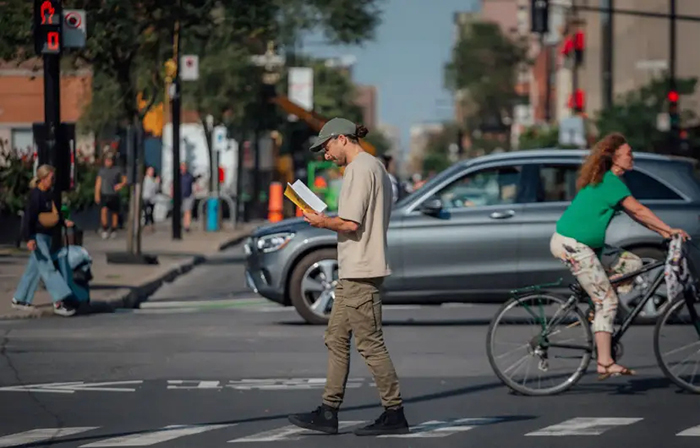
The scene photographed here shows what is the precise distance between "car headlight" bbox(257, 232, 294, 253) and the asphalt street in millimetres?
785

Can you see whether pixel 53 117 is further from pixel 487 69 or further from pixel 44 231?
pixel 487 69

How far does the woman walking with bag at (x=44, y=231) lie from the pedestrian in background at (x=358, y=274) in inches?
363

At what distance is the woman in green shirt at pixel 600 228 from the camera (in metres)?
11.9

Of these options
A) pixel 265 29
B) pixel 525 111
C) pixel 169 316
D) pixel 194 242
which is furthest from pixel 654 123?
pixel 525 111

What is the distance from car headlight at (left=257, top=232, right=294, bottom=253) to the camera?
17453 mm

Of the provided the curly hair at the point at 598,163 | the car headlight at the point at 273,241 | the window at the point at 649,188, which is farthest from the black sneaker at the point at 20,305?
the curly hair at the point at 598,163

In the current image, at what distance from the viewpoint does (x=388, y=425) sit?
996 cm

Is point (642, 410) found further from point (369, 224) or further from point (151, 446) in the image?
point (151, 446)

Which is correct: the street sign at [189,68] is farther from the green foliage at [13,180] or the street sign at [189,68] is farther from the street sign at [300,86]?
the street sign at [300,86]

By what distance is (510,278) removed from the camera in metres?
17.1

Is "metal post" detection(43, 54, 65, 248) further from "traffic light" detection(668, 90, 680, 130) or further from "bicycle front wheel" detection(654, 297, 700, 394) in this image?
"traffic light" detection(668, 90, 680, 130)

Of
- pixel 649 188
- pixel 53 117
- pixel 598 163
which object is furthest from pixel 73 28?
pixel 598 163

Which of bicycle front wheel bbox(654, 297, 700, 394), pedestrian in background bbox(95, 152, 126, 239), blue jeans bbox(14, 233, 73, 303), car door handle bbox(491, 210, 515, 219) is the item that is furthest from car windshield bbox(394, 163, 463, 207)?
pedestrian in background bbox(95, 152, 126, 239)

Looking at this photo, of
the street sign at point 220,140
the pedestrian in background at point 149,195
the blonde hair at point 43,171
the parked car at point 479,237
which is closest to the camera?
the parked car at point 479,237
